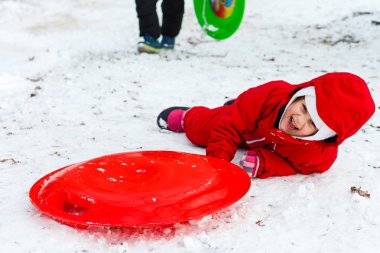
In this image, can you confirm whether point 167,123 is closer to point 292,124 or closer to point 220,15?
point 292,124

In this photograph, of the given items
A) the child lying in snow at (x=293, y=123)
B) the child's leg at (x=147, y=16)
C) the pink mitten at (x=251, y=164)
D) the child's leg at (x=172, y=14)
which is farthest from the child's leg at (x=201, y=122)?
the child's leg at (x=172, y=14)

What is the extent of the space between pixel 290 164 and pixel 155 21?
2.78 m

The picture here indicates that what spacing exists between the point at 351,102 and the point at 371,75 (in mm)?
2282

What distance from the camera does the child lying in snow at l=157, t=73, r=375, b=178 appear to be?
6.68 ft

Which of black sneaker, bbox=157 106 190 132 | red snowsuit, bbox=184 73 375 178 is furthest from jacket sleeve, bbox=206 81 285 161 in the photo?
black sneaker, bbox=157 106 190 132

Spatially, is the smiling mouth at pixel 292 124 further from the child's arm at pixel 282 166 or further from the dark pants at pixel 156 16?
the dark pants at pixel 156 16

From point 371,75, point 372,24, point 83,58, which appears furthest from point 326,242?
point 372,24

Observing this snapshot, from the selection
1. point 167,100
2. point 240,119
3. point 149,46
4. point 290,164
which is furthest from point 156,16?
point 290,164

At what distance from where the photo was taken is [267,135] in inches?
A: 92.1

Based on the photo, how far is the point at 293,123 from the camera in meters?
2.15

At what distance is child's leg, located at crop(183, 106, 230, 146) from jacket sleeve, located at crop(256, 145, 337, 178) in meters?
0.37

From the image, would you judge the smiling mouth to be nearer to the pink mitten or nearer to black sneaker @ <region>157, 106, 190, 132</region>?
the pink mitten

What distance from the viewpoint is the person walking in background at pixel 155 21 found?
15.1 ft

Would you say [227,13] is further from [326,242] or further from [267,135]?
[326,242]
